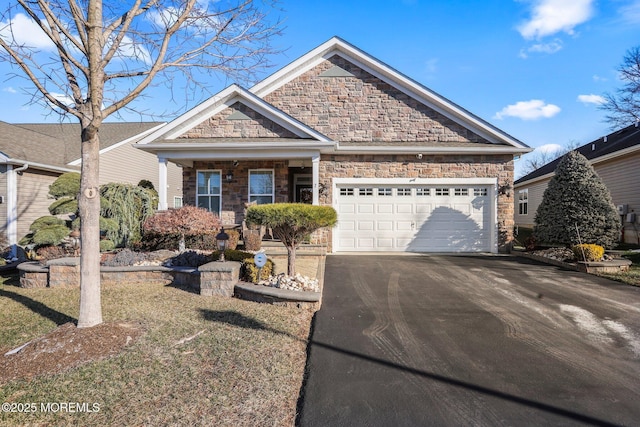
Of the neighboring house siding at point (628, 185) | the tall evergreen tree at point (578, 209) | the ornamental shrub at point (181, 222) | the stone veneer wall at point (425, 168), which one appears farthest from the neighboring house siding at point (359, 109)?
the neighboring house siding at point (628, 185)

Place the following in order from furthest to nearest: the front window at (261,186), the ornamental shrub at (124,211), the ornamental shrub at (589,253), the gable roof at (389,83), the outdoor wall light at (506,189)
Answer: the front window at (261,186) → the gable roof at (389,83) → the outdoor wall light at (506,189) → the ornamental shrub at (124,211) → the ornamental shrub at (589,253)

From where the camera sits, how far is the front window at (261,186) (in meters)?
12.5

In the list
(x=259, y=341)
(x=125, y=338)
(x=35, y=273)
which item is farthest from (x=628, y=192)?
(x=35, y=273)

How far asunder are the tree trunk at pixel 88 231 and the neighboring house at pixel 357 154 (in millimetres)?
6481

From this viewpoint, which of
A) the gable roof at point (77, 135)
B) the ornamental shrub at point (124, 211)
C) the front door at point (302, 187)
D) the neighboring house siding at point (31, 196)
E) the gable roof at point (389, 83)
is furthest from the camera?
the gable roof at point (77, 135)

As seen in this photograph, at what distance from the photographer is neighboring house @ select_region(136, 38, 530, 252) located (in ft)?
36.7

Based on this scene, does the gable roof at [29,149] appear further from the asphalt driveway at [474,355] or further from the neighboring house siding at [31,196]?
the asphalt driveway at [474,355]

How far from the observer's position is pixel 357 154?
11.8 m

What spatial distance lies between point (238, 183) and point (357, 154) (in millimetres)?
4328

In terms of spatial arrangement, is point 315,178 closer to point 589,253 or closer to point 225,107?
point 225,107

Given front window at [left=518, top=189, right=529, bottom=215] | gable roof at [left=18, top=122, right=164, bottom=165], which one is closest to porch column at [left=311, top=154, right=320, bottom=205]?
gable roof at [left=18, top=122, right=164, bottom=165]

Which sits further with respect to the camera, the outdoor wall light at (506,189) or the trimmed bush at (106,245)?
the outdoor wall light at (506,189)

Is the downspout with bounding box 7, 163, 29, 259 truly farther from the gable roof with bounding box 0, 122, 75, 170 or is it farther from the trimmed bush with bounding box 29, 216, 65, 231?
the trimmed bush with bounding box 29, 216, 65, 231

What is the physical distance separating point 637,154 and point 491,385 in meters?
14.4
